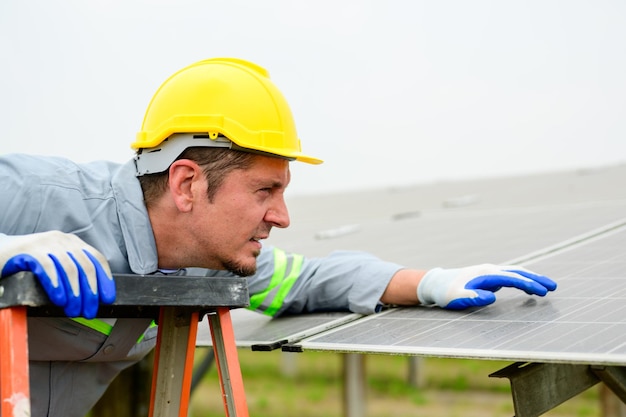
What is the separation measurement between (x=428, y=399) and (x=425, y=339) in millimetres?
11279

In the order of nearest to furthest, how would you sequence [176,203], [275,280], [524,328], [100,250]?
[524,328]
[100,250]
[176,203]
[275,280]

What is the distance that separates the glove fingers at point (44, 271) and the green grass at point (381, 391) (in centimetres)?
947

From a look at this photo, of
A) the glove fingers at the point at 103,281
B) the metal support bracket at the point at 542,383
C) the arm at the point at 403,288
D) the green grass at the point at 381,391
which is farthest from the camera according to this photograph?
the green grass at the point at 381,391

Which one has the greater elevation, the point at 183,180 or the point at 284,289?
the point at 183,180

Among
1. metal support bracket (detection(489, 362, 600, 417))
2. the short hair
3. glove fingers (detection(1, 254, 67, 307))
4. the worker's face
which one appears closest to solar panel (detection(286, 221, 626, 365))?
metal support bracket (detection(489, 362, 600, 417))

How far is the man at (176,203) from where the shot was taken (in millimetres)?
2543

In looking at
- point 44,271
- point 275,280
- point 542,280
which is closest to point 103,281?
point 44,271

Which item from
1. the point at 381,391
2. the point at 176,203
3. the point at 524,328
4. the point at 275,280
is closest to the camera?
the point at 524,328

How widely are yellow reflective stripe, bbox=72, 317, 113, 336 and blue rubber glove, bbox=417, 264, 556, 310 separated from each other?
1144 millimetres

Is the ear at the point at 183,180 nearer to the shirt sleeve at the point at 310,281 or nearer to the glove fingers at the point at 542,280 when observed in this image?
the shirt sleeve at the point at 310,281

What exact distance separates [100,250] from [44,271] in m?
0.80

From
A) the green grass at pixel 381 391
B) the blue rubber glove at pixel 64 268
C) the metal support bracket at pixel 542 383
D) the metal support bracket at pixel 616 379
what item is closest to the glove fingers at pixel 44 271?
the blue rubber glove at pixel 64 268

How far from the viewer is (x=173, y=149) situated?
2688 mm

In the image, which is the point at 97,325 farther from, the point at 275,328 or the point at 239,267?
the point at 275,328
